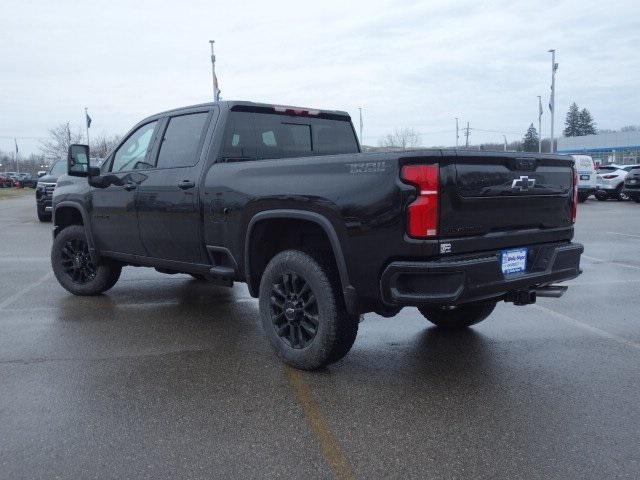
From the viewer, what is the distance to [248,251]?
4516mm

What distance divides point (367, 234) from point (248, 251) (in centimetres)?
118

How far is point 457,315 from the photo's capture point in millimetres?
5305

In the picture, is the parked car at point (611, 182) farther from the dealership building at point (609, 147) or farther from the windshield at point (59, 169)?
the dealership building at point (609, 147)

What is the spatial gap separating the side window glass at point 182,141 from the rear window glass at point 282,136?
31cm

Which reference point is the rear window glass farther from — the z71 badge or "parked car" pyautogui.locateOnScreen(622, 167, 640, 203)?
"parked car" pyautogui.locateOnScreen(622, 167, 640, 203)

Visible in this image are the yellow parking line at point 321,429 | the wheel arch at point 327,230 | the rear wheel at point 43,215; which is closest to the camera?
the yellow parking line at point 321,429

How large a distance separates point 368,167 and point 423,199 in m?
0.39

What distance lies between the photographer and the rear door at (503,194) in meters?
3.60

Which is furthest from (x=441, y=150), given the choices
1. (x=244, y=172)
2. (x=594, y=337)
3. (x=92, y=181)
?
(x=92, y=181)

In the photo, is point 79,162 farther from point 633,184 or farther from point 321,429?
point 633,184

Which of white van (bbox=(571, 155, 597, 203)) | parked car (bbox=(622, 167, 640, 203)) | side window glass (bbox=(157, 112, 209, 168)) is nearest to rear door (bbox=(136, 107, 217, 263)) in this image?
side window glass (bbox=(157, 112, 209, 168))

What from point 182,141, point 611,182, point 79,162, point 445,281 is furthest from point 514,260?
point 611,182

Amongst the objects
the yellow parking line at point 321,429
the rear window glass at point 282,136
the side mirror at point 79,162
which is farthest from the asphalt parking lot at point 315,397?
the rear window glass at point 282,136

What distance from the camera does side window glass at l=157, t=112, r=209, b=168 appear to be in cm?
525
